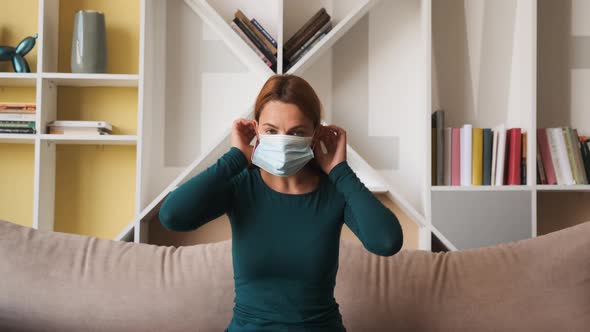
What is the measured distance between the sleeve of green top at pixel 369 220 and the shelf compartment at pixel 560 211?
1.49m

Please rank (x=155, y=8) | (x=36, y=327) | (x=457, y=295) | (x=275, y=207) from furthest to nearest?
(x=155, y=8) → (x=457, y=295) → (x=36, y=327) → (x=275, y=207)

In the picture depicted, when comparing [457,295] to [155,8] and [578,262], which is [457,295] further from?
[155,8]

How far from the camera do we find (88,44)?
2.47 m

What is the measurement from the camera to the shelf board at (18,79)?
2.43m

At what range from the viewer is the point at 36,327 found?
180 cm

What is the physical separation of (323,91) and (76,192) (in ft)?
3.63

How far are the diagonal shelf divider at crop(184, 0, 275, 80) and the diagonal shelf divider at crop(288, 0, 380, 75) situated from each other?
0.11 metres

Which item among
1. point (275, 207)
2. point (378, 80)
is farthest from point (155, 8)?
point (275, 207)

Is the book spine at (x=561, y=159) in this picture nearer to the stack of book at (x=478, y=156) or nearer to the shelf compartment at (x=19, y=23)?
the stack of book at (x=478, y=156)

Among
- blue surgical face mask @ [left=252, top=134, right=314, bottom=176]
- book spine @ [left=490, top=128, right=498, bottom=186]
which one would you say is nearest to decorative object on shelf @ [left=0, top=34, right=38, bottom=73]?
blue surgical face mask @ [left=252, top=134, right=314, bottom=176]

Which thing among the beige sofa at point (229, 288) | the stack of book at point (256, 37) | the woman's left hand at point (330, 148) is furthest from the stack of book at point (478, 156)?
the woman's left hand at point (330, 148)

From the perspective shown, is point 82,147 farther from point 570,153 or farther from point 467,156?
point 570,153

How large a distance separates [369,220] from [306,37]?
1.21 meters

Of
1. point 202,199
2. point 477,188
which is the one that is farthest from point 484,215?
point 202,199
